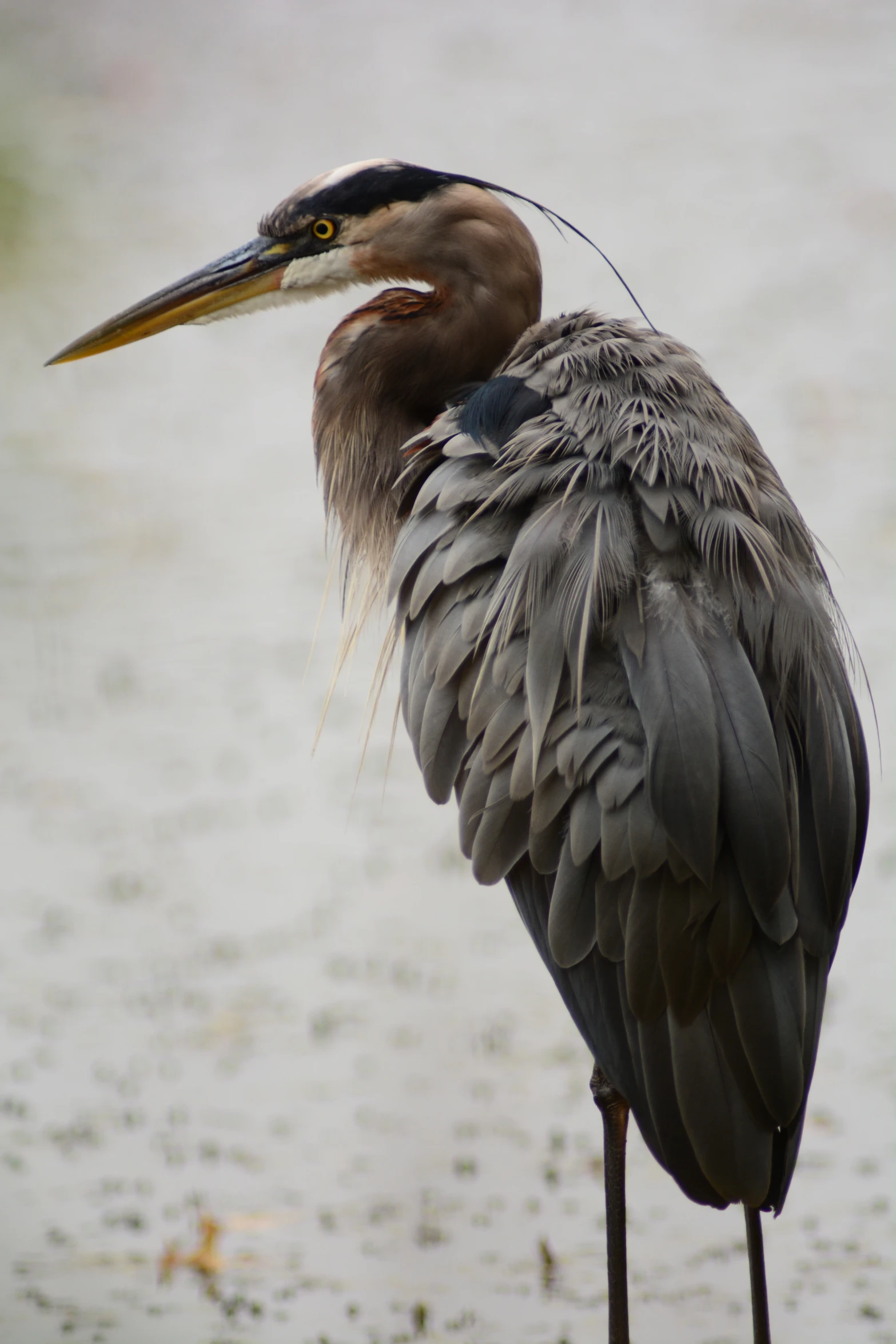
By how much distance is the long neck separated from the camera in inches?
68.5

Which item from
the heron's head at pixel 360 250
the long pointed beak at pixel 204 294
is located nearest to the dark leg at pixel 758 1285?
the heron's head at pixel 360 250

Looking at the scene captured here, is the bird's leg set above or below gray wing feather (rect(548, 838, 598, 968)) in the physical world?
below

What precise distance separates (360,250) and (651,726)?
2.68 ft

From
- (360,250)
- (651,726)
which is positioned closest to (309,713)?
(360,250)

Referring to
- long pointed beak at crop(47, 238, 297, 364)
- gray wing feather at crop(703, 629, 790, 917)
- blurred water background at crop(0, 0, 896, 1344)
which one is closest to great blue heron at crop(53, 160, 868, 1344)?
gray wing feather at crop(703, 629, 790, 917)

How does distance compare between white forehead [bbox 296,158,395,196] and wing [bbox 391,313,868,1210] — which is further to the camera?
white forehead [bbox 296,158,395,196]

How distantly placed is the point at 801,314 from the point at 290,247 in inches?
162

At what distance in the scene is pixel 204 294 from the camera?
1.85m

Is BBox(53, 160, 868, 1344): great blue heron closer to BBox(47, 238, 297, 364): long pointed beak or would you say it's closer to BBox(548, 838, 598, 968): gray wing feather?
BBox(548, 838, 598, 968): gray wing feather

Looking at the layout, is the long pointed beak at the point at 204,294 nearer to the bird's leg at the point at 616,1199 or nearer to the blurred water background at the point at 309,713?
the blurred water background at the point at 309,713

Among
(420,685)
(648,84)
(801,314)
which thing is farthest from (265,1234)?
(648,84)

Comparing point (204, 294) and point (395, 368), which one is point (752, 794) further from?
point (204, 294)

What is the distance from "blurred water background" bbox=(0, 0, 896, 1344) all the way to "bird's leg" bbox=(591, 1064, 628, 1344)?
51 cm

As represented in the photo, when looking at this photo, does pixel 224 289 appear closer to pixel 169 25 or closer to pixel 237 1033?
pixel 237 1033
